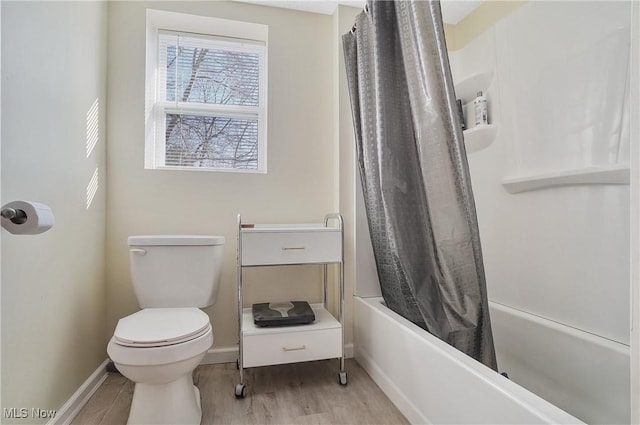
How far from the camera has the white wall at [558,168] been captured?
4.27ft

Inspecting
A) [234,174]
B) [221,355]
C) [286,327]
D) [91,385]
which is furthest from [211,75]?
[91,385]

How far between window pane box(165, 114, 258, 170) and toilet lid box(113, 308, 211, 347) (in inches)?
38.9

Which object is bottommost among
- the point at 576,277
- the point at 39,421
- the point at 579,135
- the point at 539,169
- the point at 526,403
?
the point at 39,421

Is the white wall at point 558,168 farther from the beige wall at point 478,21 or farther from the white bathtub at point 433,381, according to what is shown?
the white bathtub at point 433,381

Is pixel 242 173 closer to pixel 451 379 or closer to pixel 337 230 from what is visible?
pixel 337 230

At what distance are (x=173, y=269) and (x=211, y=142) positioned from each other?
2.89 ft

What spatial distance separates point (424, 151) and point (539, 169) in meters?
0.70

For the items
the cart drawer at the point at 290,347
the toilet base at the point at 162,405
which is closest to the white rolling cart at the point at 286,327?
the cart drawer at the point at 290,347

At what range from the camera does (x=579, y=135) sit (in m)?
1.43

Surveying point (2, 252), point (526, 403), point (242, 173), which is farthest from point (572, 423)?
point (242, 173)

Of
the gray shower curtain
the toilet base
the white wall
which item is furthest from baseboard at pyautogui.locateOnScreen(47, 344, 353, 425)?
the white wall

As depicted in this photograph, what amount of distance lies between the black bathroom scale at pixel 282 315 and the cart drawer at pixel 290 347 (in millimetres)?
59

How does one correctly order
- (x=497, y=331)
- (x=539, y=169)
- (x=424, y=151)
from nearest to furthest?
1. (x=424, y=151)
2. (x=539, y=169)
3. (x=497, y=331)

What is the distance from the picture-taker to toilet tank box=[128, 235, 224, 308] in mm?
1655
